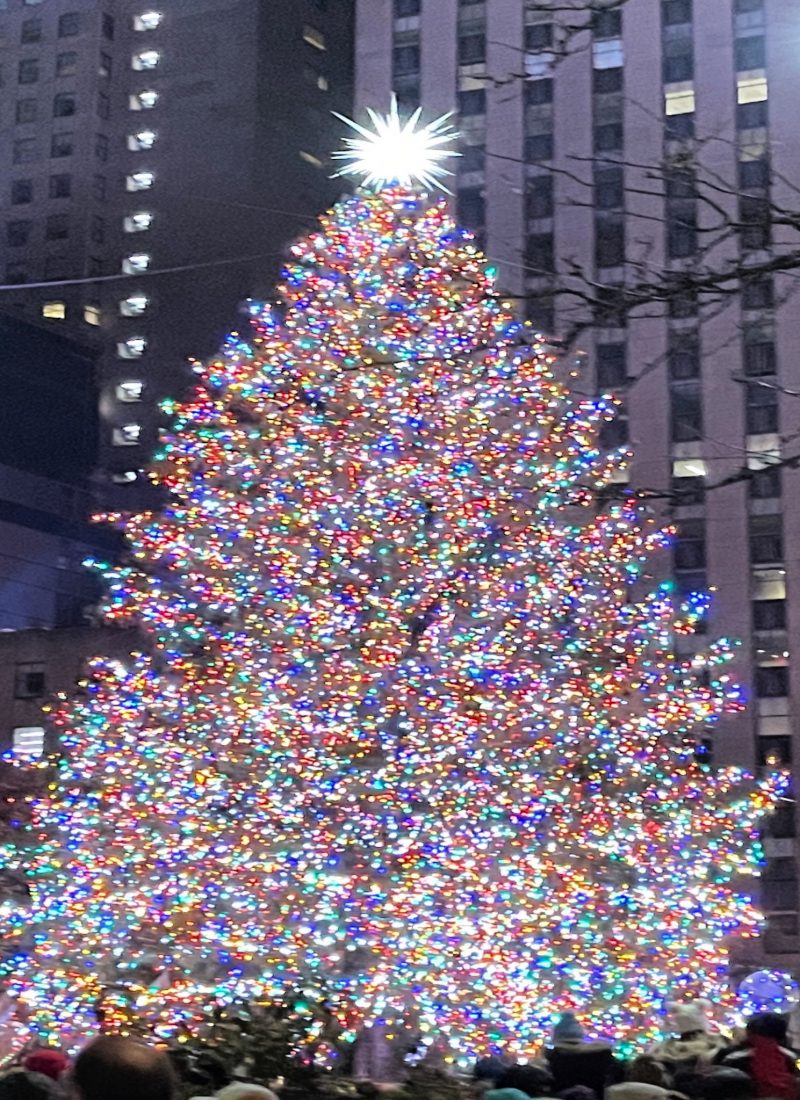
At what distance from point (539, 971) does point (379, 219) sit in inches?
319

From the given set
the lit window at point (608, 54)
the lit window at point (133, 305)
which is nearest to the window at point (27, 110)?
the lit window at point (133, 305)

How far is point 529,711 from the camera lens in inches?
574

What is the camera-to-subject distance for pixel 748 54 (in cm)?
4775

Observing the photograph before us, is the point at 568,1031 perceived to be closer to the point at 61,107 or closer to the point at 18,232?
the point at 18,232

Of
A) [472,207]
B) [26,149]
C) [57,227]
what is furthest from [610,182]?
[26,149]

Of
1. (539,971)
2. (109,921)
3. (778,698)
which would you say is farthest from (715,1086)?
(778,698)

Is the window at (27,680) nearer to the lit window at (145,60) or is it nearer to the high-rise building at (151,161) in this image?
the high-rise building at (151,161)

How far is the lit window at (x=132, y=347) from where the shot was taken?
2630 inches

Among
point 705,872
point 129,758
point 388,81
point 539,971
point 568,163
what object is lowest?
point 539,971

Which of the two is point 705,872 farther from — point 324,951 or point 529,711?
point 324,951

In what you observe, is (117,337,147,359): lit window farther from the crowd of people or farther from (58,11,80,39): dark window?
the crowd of people

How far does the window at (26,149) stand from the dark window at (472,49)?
2854 cm

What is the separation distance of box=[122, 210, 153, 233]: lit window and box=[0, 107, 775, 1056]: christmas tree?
181ft

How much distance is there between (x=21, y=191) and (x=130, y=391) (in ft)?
42.7
